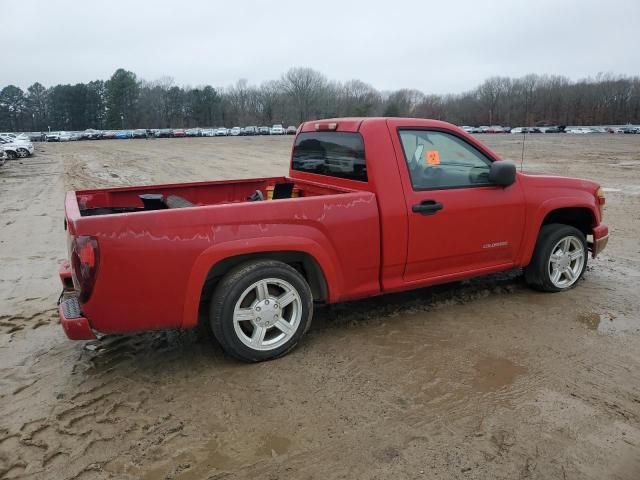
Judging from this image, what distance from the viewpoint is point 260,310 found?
368 cm

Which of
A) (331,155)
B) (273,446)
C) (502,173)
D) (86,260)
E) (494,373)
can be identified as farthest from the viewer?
(331,155)

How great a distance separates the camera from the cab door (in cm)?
416

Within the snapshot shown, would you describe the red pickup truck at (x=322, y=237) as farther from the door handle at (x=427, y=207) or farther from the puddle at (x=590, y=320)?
the puddle at (x=590, y=320)

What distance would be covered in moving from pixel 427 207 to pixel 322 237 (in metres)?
0.98

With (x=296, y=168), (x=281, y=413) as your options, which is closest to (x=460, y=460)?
(x=281, y=413)

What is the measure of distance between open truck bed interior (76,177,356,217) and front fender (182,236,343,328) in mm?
812

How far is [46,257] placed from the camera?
6883mm

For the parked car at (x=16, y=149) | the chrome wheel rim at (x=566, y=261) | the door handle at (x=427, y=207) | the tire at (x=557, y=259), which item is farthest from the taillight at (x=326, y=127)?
the parked car at (x=16, y=149)

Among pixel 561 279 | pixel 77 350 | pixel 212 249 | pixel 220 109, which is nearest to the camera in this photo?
pixel 212 249

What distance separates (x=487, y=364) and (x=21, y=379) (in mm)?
3422

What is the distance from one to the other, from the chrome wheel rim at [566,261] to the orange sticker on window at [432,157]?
5.41 feet

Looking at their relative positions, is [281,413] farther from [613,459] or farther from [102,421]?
[613,459]

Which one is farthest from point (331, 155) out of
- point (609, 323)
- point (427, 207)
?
point (609, 323)

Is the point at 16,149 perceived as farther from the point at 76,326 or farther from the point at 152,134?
the point at 152,134
